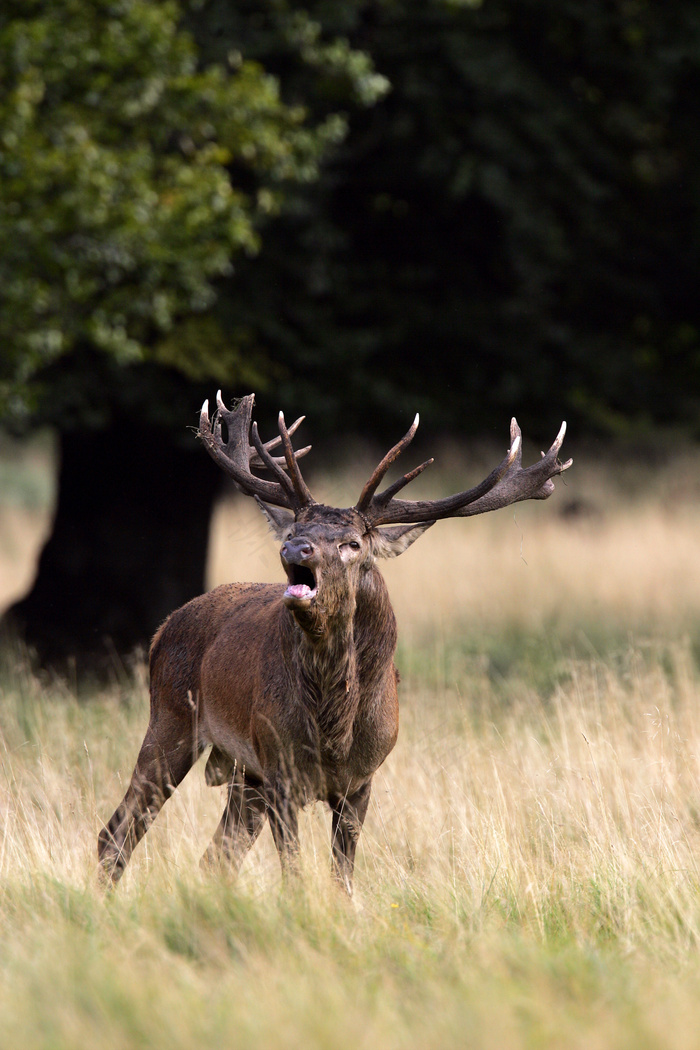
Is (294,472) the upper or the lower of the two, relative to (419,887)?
upper

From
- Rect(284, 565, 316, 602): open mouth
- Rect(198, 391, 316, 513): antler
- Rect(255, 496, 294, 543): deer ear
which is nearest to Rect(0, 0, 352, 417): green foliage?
Rect(198, 391, 316, 513): antler

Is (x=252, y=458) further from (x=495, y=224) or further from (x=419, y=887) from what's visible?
(x=495, y=224)

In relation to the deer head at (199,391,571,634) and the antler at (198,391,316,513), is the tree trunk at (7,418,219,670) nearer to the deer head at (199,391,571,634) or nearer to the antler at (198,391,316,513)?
the antler at (198,391,316,513)

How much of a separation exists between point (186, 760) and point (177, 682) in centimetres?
34

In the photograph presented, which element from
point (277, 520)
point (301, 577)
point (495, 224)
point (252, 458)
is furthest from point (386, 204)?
point (301, 577)

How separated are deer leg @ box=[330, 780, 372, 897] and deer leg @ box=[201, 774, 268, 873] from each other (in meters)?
0.37

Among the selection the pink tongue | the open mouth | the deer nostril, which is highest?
the deer nostril

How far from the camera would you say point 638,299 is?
45.5 feet

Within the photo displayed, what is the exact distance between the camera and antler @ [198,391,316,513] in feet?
16.0

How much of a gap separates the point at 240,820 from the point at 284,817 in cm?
82

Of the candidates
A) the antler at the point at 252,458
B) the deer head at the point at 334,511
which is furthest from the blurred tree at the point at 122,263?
the deer head at the point at 334,511

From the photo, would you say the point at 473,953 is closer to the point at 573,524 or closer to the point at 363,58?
the point at 363,58

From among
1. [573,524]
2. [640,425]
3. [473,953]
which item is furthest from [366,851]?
[640,425]

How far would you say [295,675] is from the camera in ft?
15.9
